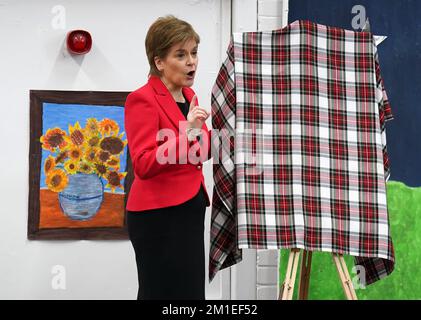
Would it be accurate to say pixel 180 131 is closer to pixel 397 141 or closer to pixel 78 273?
pixel 78 273

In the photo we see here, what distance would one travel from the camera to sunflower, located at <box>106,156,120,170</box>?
10.6ft

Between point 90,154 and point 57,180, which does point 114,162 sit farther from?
point 57,180

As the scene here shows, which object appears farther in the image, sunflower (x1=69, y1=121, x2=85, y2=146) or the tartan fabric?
sunflower (x1=69, y1=121, x2=85, y2=146)

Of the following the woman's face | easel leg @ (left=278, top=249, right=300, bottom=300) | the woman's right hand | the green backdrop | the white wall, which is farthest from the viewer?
the green backdrop

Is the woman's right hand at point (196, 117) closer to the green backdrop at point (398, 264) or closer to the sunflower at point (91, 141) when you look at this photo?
the sunflower at point (91, 141)

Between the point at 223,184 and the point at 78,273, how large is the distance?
1.08 meters

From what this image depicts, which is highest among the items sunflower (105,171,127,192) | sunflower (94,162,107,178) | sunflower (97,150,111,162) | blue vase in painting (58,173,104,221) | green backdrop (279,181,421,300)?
sunflower (97,150,111,162)

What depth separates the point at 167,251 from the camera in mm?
2205

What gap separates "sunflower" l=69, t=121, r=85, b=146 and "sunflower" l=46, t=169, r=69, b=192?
0.14 meters

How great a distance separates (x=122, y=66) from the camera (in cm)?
325

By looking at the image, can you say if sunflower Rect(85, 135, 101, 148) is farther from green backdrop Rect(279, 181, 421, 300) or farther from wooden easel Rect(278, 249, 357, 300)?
wooden easel Rect(278, 249, 357, 300)

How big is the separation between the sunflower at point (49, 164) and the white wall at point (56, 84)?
0.24 feet

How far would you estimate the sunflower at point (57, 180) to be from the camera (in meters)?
3.19

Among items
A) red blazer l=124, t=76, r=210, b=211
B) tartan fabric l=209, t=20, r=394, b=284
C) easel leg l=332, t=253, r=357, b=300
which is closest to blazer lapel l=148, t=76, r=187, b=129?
red blazer l=124, t=76, r=210, b=211
